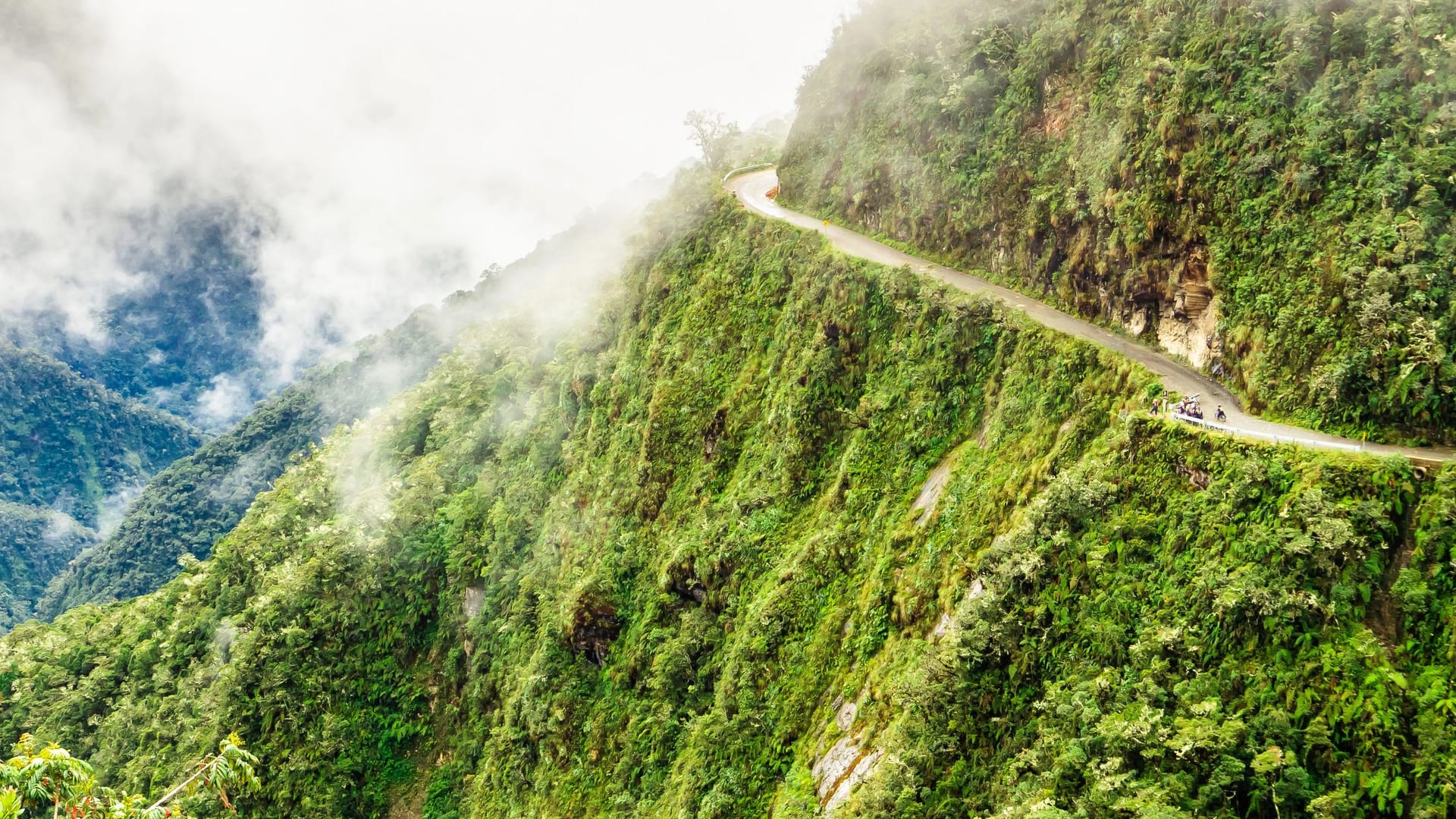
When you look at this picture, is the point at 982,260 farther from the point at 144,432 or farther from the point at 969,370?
the point at 144,432

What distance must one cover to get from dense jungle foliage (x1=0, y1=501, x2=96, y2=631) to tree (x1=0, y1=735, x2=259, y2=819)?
168214 millimetres

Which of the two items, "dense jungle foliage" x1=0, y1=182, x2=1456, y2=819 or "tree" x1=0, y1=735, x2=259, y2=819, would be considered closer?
"tree" x1=0, y1=735, x2=259, y2=819

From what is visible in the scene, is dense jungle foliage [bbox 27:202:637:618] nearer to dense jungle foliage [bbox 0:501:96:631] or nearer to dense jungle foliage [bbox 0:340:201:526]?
dense jungle foliage [bbox 0:501:96:631]

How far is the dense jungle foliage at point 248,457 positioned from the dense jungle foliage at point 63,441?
4220cm

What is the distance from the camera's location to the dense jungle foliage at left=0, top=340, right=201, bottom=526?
176375mm

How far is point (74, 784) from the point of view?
1120 cm

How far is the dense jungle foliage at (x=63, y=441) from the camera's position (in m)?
176

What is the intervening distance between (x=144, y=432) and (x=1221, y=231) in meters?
226

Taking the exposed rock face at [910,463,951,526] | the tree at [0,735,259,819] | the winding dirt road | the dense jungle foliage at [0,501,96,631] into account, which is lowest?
the exposed rock face at [910,463,951,526]

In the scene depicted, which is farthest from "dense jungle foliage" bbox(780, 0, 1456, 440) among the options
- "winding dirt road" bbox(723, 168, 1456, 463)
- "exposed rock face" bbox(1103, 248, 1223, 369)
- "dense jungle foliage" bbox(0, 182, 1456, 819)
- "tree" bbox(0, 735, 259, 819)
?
"tree" bbox(0, 735, 259, 819)

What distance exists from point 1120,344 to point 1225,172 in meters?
5.87

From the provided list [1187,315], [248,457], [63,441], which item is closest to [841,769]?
[1187,315]

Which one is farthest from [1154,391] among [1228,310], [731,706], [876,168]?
[876,168]

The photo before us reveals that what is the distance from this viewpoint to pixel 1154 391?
909 inches
